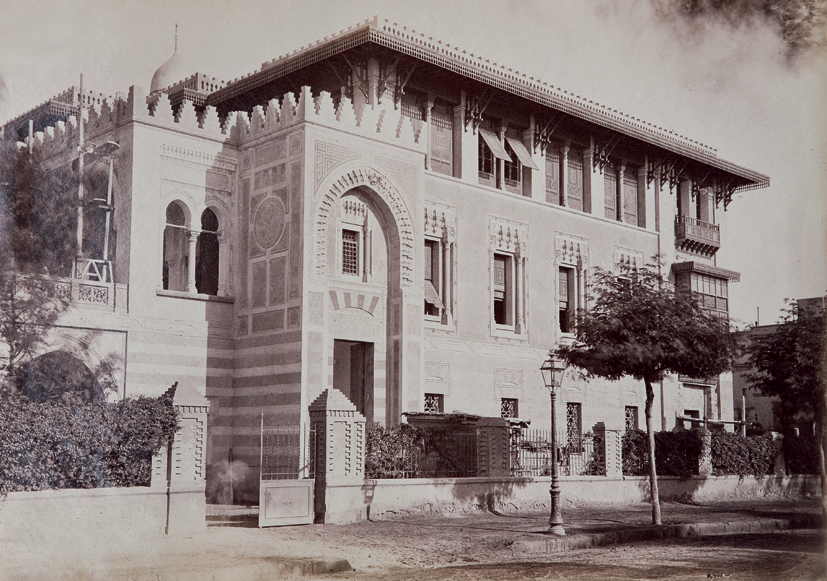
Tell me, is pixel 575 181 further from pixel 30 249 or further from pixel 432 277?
pixel 30 249

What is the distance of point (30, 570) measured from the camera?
11.1 meters

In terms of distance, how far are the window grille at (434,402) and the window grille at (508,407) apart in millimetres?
2317

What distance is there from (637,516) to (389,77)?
1125 cm

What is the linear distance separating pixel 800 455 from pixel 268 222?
16.9 metres

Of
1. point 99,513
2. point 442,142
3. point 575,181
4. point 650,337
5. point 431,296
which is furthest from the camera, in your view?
point 575,181

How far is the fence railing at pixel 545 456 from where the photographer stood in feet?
69.7

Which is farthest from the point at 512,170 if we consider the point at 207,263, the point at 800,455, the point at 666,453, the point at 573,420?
the point at 800,455

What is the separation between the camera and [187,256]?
21.5 metres

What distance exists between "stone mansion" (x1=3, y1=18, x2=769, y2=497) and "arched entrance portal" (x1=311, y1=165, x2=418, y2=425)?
0.14 ft

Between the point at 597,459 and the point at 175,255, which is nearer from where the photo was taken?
the point at 175,255

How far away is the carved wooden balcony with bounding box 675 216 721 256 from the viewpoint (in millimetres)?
31375

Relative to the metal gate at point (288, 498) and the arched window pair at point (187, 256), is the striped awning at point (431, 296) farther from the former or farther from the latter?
the metal gate at point (288, 498)

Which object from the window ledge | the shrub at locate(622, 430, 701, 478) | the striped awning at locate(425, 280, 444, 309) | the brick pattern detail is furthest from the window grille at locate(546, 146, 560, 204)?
the window ledge

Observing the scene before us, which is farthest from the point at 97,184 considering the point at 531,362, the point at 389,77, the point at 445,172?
the point at 531,362
